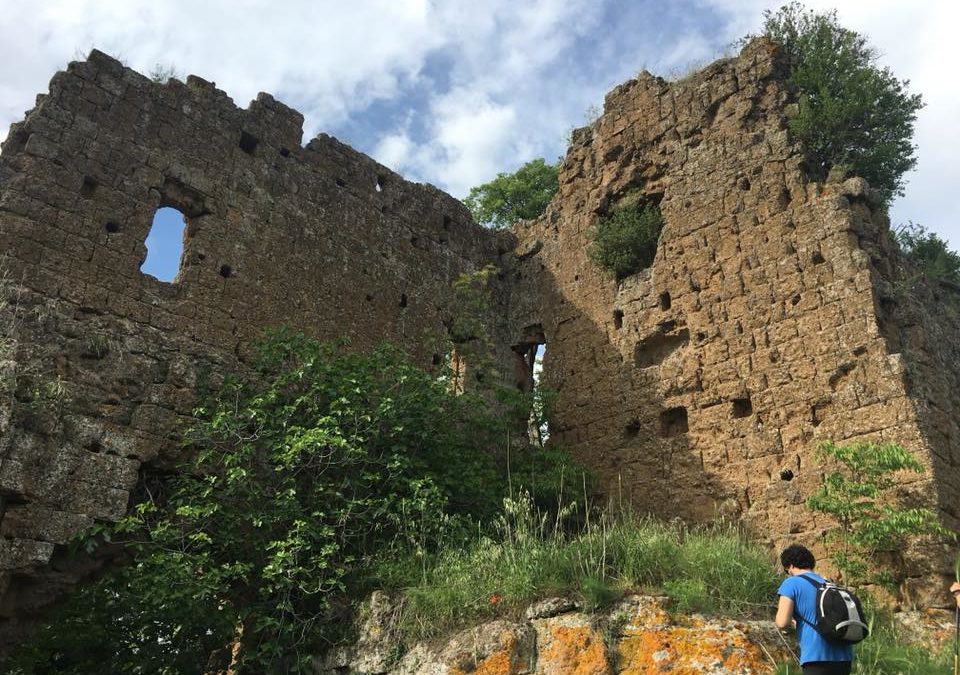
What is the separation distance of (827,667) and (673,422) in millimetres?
5455

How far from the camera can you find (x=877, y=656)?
19.3 feet

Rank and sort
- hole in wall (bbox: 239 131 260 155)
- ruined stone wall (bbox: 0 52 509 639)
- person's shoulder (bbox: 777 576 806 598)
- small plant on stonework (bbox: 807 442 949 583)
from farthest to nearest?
hole in wall (bbox: 239 131 260 155)
small plant on stonework (bbox: 807 442 949 583)
ruined stone wall (bbox: 0 52 509 639)
person's shoulder (bbox: 777 576 806 598)

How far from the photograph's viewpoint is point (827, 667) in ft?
A: 15.5

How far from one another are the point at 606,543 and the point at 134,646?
466 centimetres

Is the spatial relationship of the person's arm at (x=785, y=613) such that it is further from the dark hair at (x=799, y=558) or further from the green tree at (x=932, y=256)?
the green tree at (x=932, y=256)

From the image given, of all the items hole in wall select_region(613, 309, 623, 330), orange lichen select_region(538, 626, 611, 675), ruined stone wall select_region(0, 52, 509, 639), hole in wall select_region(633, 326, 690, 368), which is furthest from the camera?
hole in wall select_region(613, 309, 623, 330)

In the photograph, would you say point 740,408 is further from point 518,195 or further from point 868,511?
point 518,195

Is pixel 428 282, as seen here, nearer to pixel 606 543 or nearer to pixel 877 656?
pixel 606 543

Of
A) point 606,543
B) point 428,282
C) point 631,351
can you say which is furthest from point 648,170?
point 606,543

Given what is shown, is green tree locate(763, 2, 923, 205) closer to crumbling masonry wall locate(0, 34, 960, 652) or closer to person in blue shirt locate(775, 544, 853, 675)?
crumbling masonry wall locate(0, 34, 960, 652)

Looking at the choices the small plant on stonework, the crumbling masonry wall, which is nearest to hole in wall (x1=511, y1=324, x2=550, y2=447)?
the crumbling masonry wall

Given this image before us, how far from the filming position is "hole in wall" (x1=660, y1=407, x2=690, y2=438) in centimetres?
1002

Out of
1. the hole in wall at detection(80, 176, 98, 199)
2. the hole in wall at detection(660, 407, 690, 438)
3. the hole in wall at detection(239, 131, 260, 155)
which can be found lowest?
the hole in wall at detection(660, 407, 690, 438)

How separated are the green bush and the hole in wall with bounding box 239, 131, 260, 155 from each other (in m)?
4.63
